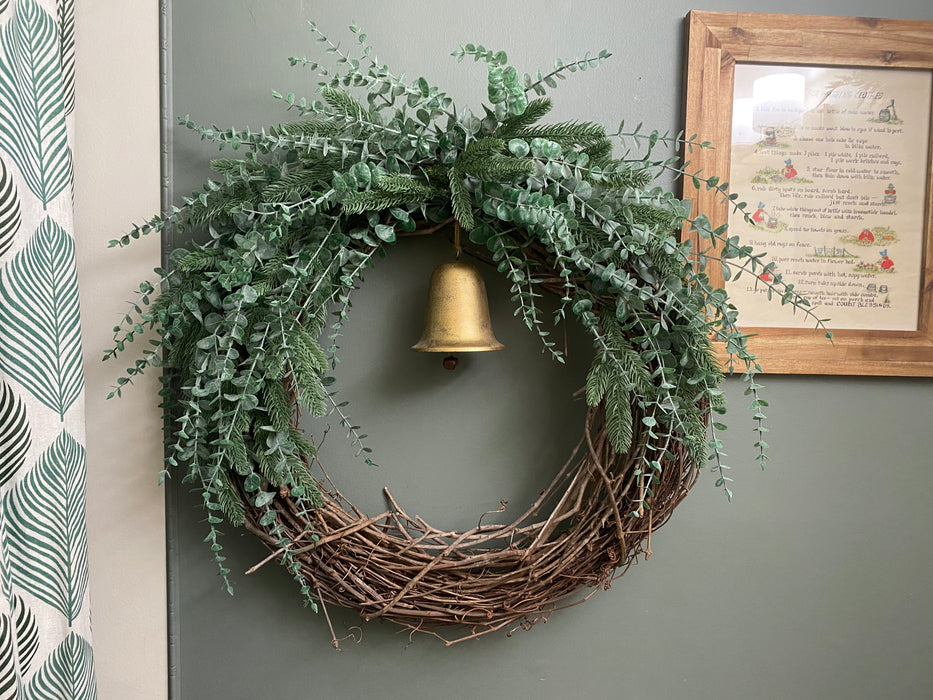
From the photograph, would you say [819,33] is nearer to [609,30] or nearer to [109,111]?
[609,30]

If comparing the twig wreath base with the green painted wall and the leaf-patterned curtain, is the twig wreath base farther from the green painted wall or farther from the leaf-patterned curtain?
the leaf-patterned curtain

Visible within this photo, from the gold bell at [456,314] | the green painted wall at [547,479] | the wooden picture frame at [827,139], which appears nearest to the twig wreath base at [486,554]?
the green painted wall at [547,479]

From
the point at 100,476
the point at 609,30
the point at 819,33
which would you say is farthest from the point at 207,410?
the point at 819,33

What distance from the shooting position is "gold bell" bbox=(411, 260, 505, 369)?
0.98 m

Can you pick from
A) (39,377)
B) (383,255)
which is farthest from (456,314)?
(39,377)

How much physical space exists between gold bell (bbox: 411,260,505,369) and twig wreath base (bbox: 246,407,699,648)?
0.76 feet

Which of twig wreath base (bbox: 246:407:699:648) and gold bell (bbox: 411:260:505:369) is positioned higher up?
gold bell (bbox: 411:260:505:369)

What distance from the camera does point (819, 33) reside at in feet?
3.71

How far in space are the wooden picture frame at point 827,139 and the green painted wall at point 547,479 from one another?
4 cm

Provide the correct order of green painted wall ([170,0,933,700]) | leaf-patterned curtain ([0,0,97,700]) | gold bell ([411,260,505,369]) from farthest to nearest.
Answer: green painted wall ([170,0,933,700]) → gold bell ([411,260,505,369]) → leaf-patterned curtain ([0,0,97,700])

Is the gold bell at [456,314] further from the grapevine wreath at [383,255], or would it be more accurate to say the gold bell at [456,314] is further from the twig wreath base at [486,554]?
the twig wreath base at [486,554]

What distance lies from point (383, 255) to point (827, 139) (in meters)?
0.85

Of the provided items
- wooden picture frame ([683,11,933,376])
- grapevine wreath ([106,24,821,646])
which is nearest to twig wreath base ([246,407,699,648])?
grapevine wreath ([106,24,821,646])

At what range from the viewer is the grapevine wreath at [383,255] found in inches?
36.7
